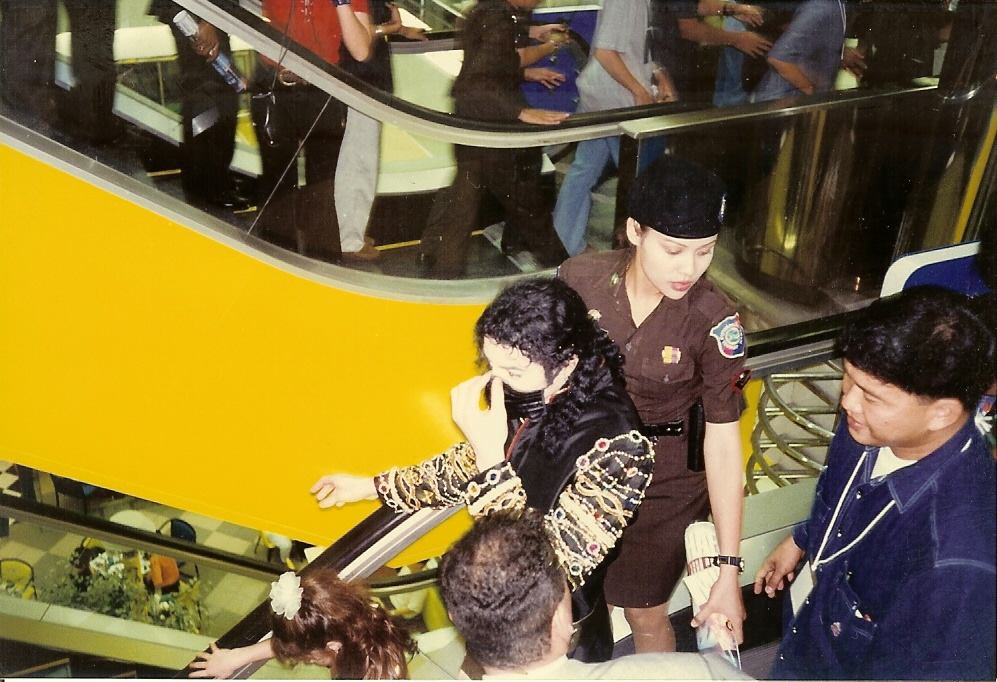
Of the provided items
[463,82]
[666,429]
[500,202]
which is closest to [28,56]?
[463,82]

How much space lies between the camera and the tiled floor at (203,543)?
5.91ft

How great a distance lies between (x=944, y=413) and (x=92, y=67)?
1.60 metres

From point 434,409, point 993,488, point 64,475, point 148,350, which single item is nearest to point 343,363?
point 434,409

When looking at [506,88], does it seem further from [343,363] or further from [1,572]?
[1,572]

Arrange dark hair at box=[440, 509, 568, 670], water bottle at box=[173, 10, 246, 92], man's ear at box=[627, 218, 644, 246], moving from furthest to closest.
A: man's ear at box=[627, 218, 644, 246] < water bottle at box=[173, 10, 246, 92] < dark hair at box=[440, 509, 568, 670]

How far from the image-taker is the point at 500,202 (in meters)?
1.73

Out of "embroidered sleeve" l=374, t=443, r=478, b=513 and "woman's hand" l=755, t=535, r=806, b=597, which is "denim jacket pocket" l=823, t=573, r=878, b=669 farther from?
"embroidered sleeve" l=374, t=443, r=478, b=513

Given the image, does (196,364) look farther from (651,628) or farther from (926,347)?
(926,347)

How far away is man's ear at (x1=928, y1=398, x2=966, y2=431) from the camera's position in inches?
63.3

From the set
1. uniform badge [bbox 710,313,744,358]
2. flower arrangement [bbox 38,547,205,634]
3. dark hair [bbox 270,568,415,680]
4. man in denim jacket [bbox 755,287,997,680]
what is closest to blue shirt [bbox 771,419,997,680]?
man in denim jacket [bbox 755,287,997,680]

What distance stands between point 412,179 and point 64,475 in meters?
0.89

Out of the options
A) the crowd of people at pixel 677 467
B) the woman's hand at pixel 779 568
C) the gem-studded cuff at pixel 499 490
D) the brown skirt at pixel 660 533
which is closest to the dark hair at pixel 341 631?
the crowd of people at pixel 677 467

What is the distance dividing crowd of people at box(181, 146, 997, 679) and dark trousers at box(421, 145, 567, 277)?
3.4 inches

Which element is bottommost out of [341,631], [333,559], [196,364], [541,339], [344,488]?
[341,631]
